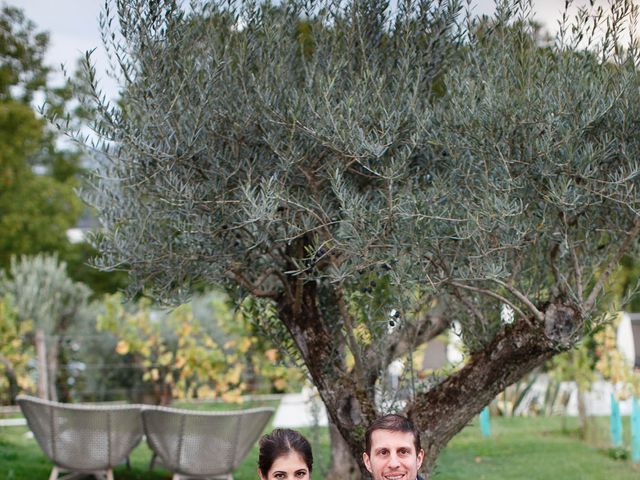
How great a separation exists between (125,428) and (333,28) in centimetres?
434

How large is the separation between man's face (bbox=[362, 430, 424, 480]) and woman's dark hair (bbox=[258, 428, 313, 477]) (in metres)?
0.28

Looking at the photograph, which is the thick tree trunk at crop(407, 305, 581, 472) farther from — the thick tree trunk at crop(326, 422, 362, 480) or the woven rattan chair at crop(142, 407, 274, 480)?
the woven rattan chair at crop(142, 407, 274, 480)

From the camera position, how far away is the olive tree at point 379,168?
3.97 m

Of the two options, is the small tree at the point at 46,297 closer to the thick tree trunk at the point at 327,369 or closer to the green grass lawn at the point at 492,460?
the green grass lawn at the point at 492,460

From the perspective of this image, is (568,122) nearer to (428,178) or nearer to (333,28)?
(428,178)

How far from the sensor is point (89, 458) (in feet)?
24.7

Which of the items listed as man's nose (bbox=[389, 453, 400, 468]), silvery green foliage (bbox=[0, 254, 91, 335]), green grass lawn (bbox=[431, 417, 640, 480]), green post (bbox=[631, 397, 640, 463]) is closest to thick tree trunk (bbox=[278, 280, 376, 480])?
man's nose (bbox=[389, 453, 400, 468])

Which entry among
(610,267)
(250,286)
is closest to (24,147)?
(250,286)

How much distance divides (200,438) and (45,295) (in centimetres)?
940

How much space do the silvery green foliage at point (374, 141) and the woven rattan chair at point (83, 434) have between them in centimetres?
291

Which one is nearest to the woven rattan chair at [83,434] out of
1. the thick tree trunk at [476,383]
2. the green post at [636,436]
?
the thick tree trunk at [476,383]

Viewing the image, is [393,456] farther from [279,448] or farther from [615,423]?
[615,423]

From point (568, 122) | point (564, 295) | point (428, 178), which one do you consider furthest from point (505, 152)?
point (564, 295)

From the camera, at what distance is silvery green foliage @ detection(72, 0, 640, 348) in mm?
3949
